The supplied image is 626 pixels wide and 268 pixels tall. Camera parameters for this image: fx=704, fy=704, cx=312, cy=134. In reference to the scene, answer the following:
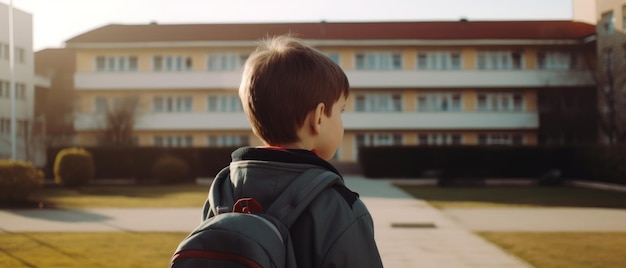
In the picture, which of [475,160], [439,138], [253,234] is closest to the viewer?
[253,234]

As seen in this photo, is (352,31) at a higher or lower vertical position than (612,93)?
higher

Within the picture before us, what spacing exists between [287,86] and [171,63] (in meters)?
50.6

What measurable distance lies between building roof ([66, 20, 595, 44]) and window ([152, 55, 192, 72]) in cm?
137

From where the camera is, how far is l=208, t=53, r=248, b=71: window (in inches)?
2010

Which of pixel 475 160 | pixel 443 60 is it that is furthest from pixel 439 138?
pixel 475 160

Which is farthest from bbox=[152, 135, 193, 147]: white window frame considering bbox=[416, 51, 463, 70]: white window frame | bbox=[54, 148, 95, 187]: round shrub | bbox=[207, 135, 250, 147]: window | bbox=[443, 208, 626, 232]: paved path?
bbox=[443, 208, 626, 232]: paved path

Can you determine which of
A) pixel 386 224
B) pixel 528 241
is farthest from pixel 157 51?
pixel 528 241

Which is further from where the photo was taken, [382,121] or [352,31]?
[352,31]

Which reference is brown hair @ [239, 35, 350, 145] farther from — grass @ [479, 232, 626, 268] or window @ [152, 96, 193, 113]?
window @ [152, 96, 193, 113]

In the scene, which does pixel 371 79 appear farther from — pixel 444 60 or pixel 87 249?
pixel 87 249

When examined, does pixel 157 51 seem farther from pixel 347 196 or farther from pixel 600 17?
pixel 347 196

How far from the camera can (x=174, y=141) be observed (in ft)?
168

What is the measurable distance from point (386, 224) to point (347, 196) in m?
12.0

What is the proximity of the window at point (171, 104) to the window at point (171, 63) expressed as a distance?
212 centimetres
